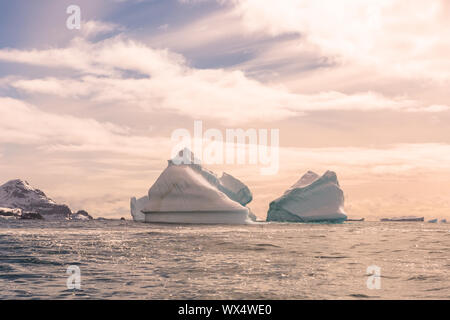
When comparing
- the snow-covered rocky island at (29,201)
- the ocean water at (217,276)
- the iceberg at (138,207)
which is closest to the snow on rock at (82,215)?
the snow-covered rocky island at (29,201)

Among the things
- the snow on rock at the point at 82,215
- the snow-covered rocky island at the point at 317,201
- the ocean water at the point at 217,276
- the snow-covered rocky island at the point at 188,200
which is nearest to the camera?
the ocean water at the point at 217,276

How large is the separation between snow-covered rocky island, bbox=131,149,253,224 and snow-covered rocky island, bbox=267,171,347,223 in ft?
37.7

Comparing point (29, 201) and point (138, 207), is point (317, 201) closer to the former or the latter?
point (138, 207)

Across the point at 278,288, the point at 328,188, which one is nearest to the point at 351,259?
the point at 278,288

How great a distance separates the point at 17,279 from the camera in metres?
9.47

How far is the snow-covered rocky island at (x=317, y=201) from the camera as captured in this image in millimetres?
55125

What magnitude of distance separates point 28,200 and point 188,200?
4701 inches

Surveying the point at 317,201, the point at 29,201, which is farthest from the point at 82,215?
the point at 317,201

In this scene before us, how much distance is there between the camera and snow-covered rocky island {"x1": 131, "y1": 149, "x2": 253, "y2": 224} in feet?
141

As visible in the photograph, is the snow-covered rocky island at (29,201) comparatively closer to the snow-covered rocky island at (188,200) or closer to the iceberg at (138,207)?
the iceberg at (138,207)

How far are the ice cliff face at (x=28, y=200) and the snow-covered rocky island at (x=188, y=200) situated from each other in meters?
97.5

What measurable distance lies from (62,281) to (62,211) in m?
135
